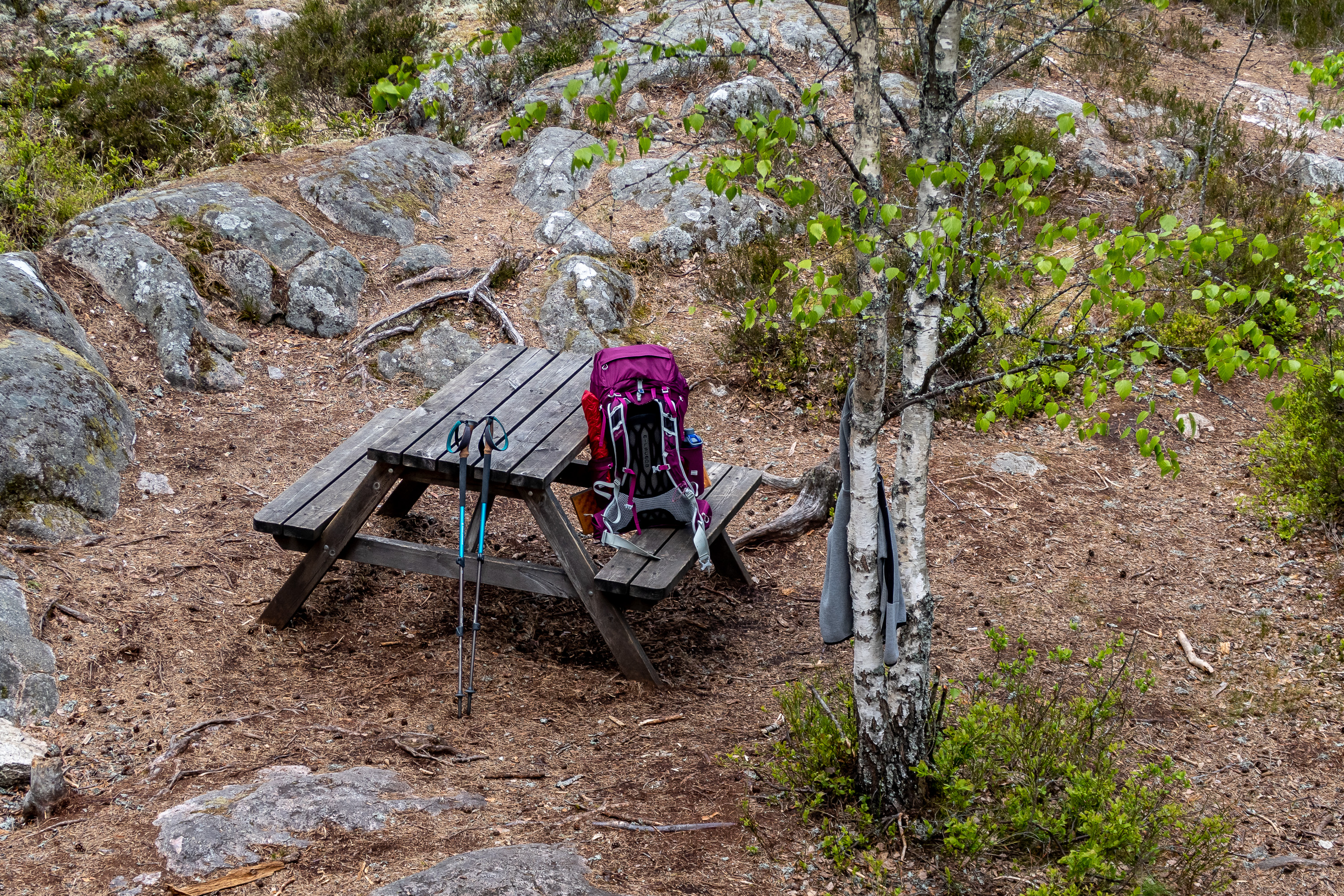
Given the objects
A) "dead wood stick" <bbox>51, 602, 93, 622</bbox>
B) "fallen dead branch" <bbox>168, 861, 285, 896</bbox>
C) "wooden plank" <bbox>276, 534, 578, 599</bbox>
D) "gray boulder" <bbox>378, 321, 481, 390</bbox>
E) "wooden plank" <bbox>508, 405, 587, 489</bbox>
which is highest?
"wooden plank" <bbox>508, 405, 587, 489</bbox>

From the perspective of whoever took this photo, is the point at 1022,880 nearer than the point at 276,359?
Yes

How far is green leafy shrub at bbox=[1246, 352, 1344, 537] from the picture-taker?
5211mm

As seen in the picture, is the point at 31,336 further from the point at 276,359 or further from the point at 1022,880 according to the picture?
the point at 1022,880

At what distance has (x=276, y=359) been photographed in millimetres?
7191

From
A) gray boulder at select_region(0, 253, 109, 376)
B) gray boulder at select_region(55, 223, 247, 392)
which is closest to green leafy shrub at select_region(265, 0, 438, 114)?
gray boulder at select_region(55, 223, 247, 392)

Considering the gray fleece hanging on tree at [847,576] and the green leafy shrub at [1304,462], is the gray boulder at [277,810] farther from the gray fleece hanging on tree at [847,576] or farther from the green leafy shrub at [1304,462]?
the green leafy shrub at [1304,462]

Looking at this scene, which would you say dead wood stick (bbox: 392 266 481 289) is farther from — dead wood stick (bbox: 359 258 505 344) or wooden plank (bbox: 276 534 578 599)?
wooden plank (bbox: 276 534 578 599)

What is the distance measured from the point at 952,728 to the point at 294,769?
7.77ft

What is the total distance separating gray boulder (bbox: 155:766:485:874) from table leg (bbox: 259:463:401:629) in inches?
46.9

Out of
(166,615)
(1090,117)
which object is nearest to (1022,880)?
(166,615)

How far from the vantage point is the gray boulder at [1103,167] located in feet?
32.7

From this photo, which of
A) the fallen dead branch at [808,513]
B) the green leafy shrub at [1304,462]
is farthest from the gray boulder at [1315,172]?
the fallen dead branch at [808,513]

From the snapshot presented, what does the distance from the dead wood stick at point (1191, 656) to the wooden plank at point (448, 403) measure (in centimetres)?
363

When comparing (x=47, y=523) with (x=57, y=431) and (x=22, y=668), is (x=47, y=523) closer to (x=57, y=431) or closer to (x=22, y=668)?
(x=57, y=431)
